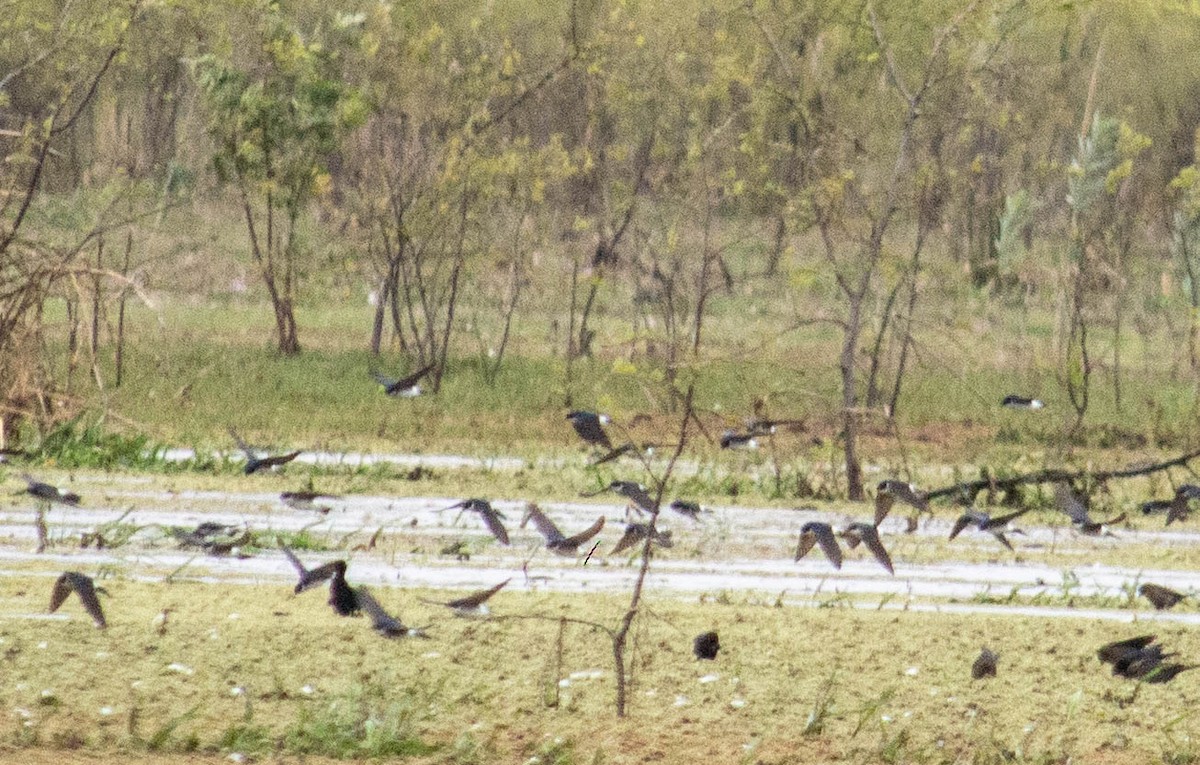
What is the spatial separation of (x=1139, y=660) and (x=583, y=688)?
1480 mm

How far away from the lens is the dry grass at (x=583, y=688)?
5.46 metres

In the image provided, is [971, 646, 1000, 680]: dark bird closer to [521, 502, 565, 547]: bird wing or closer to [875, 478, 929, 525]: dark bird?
[875, 478, 929, 525]: dark bird

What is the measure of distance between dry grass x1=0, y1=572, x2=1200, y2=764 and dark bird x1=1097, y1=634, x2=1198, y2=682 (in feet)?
0.51

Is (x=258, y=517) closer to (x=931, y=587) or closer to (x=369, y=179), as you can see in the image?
(x=931, y=587)

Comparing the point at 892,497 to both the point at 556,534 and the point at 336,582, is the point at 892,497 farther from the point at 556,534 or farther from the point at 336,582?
the point at 336,582

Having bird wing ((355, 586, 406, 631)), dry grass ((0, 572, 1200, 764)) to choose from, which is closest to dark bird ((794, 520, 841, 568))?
dry grass ((0, 572, 1200, 764))

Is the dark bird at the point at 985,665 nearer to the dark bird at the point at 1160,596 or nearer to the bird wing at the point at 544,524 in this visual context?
the dark bird at the point at 1160,596

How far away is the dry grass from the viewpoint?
5457 millimetres

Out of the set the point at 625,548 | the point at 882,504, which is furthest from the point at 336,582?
the point at 882,504

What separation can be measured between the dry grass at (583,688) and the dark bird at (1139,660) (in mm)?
154

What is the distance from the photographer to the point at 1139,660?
571cm

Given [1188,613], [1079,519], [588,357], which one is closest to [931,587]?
[1188,613]

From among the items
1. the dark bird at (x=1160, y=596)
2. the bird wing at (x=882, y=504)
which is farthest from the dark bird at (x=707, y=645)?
the dark bird at (x=1160, y=596)

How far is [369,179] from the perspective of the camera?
2178 cm
